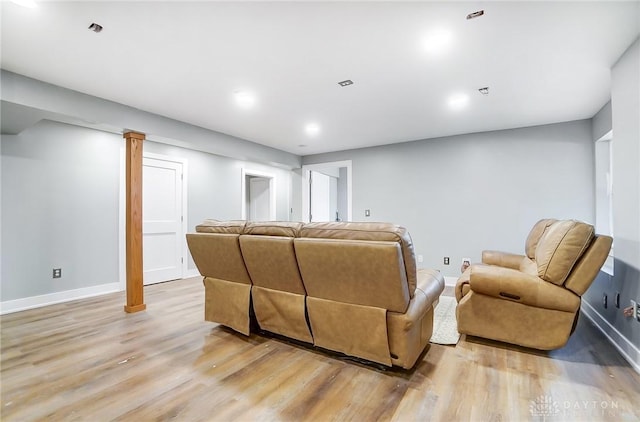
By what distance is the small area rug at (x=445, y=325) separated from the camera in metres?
2.48

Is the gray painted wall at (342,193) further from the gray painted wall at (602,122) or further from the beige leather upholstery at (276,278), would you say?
the beige leather upholstery at (276,278)

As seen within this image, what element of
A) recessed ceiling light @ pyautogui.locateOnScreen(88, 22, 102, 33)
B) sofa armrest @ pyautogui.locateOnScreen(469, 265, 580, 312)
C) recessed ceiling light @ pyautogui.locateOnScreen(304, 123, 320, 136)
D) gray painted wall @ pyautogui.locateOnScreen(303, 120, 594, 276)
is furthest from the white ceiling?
sofa armrest @ pyautogui.locateOnScreen(469, 265, 580, 312)

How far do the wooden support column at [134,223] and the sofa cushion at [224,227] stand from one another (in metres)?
1.19

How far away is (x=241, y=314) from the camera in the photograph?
2.51 metres

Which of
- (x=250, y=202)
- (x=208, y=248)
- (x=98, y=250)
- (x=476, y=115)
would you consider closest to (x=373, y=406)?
(x=208, y=248)

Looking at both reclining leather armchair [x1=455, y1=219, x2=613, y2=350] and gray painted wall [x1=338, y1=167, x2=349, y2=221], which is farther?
gray painted wall [x1=338, y1=167, x2=349, y2=221]

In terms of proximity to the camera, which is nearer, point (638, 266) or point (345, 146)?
point (638, 266)

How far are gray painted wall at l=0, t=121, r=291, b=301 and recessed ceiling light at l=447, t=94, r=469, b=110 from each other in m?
4.28

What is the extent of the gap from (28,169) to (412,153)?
530 centimetres

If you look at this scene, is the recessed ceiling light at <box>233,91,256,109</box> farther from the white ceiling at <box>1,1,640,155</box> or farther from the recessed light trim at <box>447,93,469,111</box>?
the recessed light trim at <box>447,93,469,111</box>

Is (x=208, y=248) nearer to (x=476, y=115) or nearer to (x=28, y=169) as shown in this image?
(x=28, y=169)

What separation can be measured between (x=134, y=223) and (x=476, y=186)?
186 inches

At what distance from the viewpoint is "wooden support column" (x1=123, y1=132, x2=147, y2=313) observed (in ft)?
10.8

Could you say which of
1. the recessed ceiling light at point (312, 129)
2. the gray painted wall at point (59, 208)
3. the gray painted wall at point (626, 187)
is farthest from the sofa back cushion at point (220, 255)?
the gray painted wall at point (626, 187)
